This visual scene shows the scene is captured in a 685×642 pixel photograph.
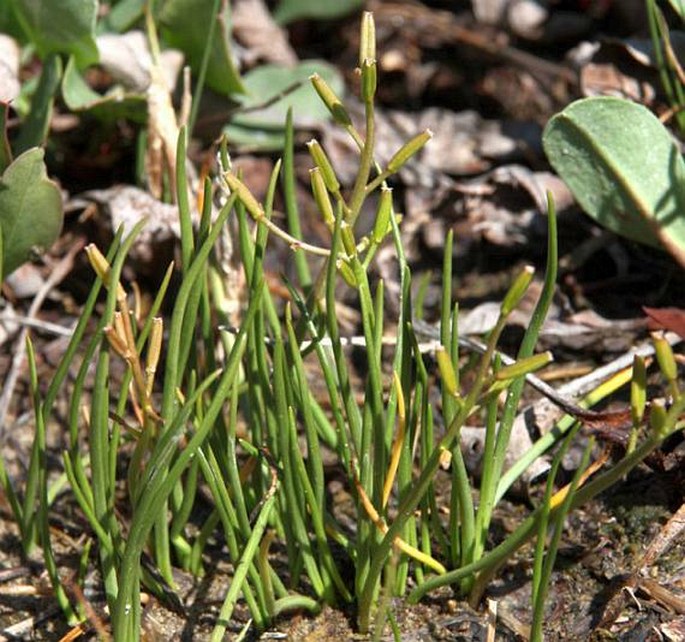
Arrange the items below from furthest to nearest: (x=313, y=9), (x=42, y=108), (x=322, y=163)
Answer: (x=313, y=9) < (x=42, y=108) < (x=322, y=163)

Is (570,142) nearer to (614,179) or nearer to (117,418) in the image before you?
(614,179)

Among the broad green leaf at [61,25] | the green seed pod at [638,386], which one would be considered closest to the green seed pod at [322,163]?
the green seed pod at [638,386]

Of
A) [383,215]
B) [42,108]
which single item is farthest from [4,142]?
Answer: [383,215]

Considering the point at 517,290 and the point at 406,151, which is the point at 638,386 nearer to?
the point at 517,290

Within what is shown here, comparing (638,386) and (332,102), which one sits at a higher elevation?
(332,102)

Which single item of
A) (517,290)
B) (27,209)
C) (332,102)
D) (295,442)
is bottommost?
(295,442)

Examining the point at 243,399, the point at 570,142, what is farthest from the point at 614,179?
the point at 243,399

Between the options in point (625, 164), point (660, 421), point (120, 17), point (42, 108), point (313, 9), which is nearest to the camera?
point (660, 421)

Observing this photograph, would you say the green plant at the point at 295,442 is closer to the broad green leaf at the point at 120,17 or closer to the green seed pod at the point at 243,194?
the green seed pod at the point at 243,194
